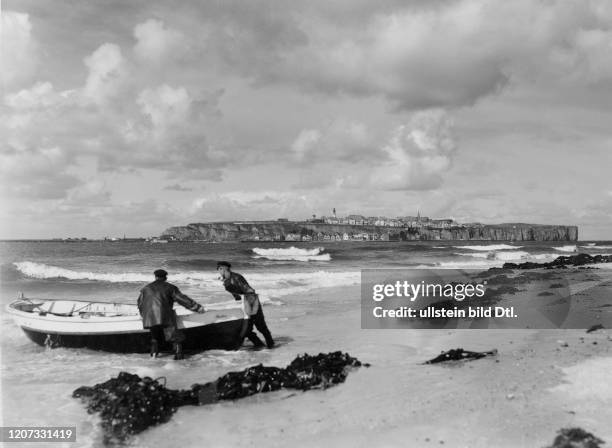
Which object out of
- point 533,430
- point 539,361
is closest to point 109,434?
point 533,430

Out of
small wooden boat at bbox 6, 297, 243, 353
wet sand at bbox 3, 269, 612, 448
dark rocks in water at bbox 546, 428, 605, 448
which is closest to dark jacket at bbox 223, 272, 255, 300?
small wooden boat at bbox 6, 297, 243, 353

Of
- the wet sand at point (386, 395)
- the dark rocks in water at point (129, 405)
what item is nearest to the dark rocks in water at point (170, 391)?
the dark rocks in water at point (129, 405)

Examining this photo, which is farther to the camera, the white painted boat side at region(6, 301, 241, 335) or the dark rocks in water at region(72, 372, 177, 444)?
the white painted boat side at region(6, 301, 241, 335)

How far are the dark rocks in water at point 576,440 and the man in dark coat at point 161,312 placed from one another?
6.94 metres

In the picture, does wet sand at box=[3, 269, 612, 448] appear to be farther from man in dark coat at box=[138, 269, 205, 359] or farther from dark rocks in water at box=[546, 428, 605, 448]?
man in dark coat at box=[138, 269, 205, 359]

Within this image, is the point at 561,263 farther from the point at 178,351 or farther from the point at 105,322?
the point at 105,322

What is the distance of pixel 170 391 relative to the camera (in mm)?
7152

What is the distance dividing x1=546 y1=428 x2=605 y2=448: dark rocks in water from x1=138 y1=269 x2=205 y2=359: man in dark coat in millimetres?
6941

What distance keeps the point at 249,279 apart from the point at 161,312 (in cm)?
2049

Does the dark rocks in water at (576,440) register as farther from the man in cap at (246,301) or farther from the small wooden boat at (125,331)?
the small wooden boat at (125,331)

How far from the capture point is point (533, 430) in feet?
18.5

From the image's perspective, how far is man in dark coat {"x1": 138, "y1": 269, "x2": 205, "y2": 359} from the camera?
9930 millimetres

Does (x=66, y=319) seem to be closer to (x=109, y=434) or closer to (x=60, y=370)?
(x=60, y=370)

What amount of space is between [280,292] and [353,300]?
448cm
